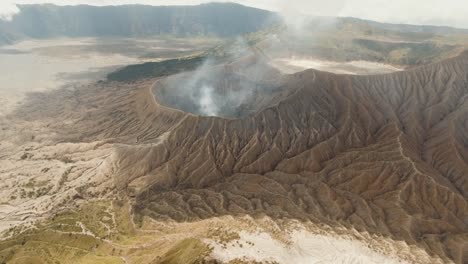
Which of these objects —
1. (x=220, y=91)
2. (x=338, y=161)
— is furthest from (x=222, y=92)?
(x=338, y=161)

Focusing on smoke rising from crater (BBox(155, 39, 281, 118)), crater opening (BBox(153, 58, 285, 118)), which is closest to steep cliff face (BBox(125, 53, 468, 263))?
crater opening (BBox(153, 58, 285, 118))

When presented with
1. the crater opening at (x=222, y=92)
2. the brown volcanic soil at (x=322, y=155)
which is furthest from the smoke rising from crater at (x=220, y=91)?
the brown volcanic soil at (x=322, y=155)

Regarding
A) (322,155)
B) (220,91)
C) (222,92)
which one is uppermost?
(220,91)

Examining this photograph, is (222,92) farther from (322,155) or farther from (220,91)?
(322,155)

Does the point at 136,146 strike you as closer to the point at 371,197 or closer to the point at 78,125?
the point at 78,125

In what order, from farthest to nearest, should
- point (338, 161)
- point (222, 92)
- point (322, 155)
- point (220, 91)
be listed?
point (220, 91) < point (222, 92) < point (322, 155) < point (338, 161)

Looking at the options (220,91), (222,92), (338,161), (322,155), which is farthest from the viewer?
(220,91)
